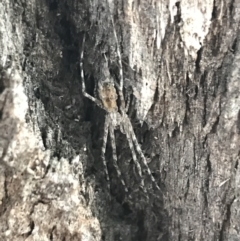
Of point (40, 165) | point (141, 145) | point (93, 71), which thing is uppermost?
point (93, 71)

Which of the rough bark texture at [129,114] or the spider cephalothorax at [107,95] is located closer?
the rough bark texture at [129,114]

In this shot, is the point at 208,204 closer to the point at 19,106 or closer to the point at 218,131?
the point at 218,131

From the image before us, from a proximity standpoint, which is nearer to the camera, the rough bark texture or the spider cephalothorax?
the rough bark texture

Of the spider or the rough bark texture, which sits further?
the spider

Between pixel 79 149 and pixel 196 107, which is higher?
pixel 196 107

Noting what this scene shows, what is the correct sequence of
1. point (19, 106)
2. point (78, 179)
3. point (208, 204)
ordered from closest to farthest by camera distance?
point (19, 106), point (78, 179), point (208, 204)

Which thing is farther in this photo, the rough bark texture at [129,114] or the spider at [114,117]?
the spider at [114,117]

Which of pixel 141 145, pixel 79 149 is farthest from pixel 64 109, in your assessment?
pixel 141 145

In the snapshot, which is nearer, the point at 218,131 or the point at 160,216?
the point at 218,131
